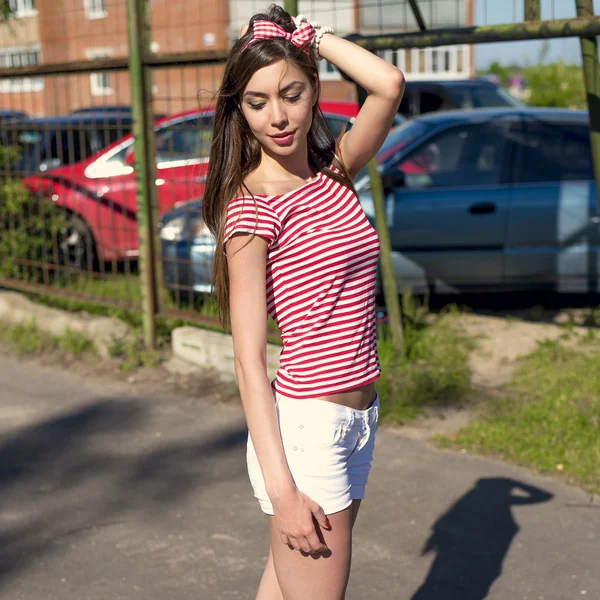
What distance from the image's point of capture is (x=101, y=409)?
5578 millimetres

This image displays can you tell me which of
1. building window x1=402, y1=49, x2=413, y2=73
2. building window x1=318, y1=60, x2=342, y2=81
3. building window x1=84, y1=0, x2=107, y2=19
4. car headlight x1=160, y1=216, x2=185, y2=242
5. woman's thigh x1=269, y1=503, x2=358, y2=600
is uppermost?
building window x1=84, y1=0, x2=107, y2=19

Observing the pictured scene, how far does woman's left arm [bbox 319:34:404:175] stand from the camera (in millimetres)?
2342

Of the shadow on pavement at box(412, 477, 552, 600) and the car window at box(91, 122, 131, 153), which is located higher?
the car window at box(91, 122, 131, 153)

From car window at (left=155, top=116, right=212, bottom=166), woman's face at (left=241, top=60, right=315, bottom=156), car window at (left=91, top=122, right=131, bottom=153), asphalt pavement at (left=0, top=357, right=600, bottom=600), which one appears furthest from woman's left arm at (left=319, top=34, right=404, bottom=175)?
car window at (left=91, top=122, right=131, bottom=153)

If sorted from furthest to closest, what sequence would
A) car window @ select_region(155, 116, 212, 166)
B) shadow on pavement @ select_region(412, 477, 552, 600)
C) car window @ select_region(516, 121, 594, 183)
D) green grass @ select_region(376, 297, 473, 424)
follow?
car window @ select_region(516, 121, 594, 183)
car window @ select_region(155, 116, 212, 166)
green grass @ select_region(376, 297, 473, 424)
shadow on pavement @ select_region(412, 477, 552, 600)

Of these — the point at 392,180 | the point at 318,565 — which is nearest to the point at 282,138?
the point at 318,565

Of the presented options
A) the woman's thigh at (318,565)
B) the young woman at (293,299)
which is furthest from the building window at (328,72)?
the woman's thigh at (318,565)

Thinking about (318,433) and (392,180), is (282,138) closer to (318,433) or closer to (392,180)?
(318,433)

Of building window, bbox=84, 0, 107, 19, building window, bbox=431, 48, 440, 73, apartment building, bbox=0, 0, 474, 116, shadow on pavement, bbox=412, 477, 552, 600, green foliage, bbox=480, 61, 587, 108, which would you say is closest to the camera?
shadow on pavement, bbox=412, 477, 552, 600

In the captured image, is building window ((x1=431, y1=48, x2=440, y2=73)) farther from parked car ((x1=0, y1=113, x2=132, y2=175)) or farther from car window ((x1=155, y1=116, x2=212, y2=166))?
parked car ((x1=0, y1=113, x2=132, y2=175))

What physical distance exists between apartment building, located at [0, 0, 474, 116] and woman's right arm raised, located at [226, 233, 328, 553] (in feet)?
11.3

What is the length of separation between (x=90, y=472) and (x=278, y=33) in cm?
301

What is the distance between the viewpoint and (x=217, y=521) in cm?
404

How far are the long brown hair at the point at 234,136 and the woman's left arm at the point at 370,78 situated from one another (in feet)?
0.31
